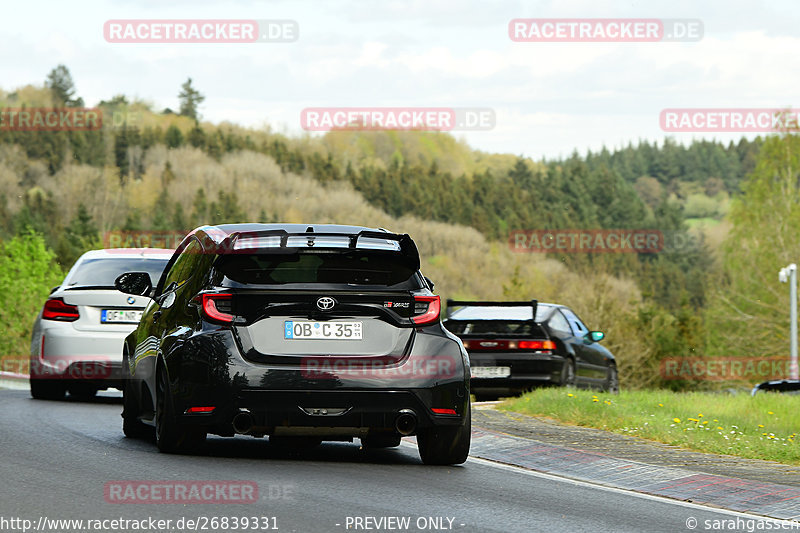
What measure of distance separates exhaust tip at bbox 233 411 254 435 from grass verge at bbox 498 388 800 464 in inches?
164

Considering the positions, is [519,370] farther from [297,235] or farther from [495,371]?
[297,235]

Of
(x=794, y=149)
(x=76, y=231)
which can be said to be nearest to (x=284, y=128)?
(x=76, y=231)

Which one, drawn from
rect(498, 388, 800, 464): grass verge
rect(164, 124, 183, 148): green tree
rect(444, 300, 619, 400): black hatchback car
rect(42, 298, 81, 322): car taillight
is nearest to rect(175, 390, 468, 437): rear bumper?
rect(498, 388, 800, 464): grass verge

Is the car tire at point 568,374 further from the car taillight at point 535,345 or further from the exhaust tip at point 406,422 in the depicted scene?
the exhaust tip at point 406,422

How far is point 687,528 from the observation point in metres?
6.80

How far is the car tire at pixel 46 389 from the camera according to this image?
14680 mm

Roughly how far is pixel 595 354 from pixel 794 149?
60.3m

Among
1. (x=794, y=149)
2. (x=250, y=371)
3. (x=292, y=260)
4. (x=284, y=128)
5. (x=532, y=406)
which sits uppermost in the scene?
(x=284, y=128)

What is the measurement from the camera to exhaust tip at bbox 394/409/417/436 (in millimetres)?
8539

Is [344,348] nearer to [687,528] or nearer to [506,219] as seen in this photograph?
[687,528]

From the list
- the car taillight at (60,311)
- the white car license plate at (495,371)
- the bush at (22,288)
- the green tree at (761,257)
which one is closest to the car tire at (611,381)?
the white car license plate at (495,371)

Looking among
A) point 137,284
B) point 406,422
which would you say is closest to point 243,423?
point 406,422

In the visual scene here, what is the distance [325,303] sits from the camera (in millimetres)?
8453

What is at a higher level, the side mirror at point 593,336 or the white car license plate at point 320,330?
the white car license plate at point 320,330
